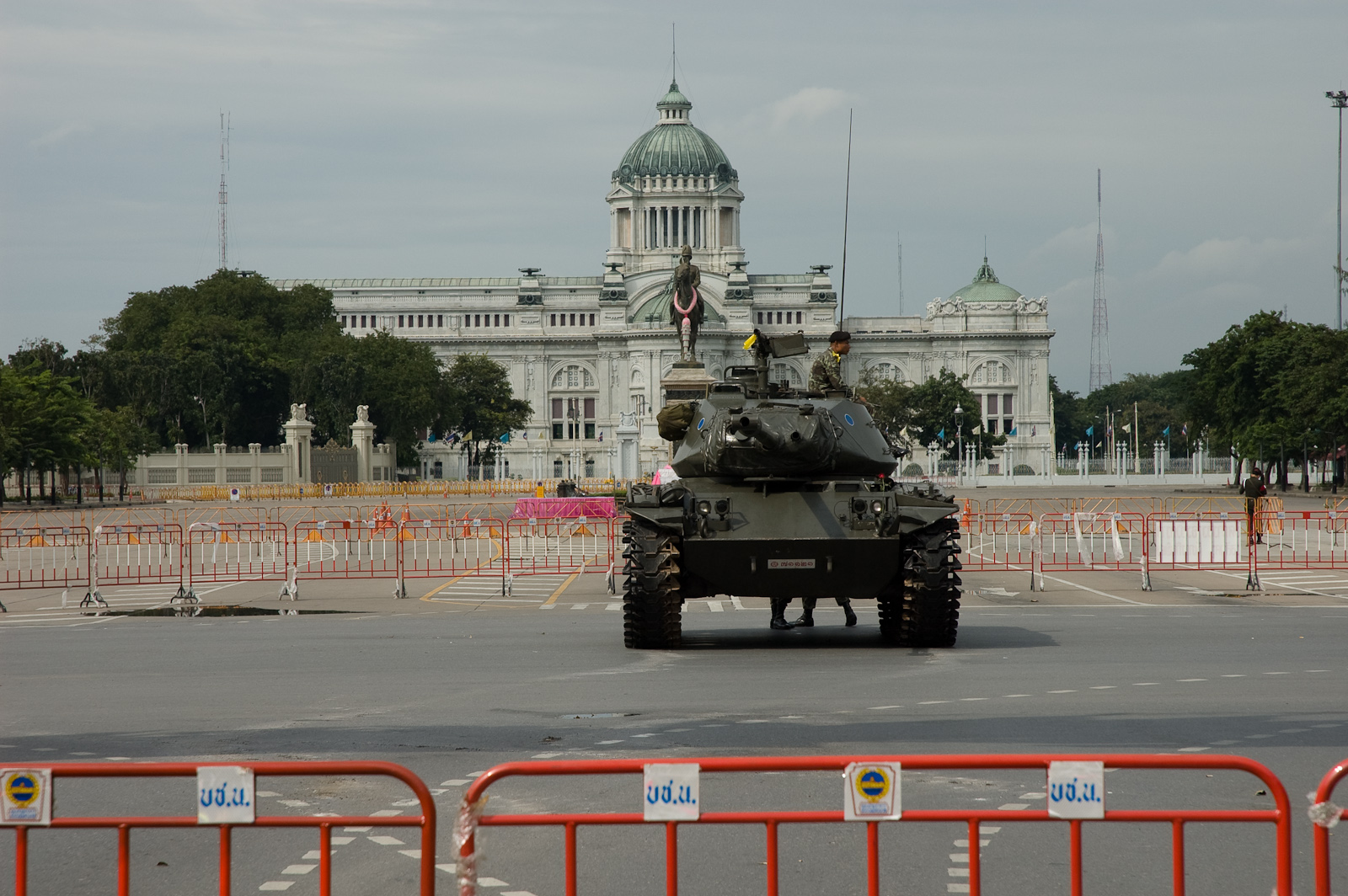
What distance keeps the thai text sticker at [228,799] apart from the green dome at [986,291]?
462 ft

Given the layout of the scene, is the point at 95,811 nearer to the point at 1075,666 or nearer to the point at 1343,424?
the point at 1075,666

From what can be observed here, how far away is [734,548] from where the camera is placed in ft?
45.0

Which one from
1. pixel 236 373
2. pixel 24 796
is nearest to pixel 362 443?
pixel 236 373

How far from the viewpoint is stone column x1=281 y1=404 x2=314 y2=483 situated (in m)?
81.4

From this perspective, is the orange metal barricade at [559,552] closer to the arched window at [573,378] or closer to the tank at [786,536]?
the tank at [786,536]

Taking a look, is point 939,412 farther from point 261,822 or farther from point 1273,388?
point 261,822

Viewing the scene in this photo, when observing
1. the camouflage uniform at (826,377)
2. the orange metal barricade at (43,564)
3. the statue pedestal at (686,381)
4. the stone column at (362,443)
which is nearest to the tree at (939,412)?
the stone column at (362,443)

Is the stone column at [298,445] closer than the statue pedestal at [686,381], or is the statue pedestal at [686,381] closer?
the statue pedestal at [686,381]

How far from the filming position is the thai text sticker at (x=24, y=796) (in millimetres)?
4934

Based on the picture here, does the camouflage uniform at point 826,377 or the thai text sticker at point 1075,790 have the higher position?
the camouflage uniform at point 826,377

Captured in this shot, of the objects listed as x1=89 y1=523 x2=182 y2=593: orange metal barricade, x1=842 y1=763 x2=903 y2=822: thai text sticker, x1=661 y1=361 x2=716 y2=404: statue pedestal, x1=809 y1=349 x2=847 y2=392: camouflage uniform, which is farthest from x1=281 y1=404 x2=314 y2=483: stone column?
x1=842 y1=763 x2=903 y2=822: thai text sticker

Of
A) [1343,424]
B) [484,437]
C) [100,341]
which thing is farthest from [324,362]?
[1343,424]

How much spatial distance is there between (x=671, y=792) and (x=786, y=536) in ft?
29.7

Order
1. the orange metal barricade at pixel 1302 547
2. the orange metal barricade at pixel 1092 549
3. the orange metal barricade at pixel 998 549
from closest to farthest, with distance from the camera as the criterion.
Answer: the orange metal barricade at pixel 1092 549
the orange metal barricade at pixel 1302 547
the orange metal barricade at pixel 998 549
